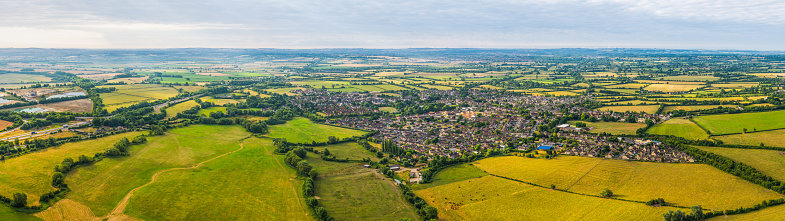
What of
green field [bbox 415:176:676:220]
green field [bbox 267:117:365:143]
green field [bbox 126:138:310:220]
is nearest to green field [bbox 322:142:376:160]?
green field [bbox 267:117:365:143]

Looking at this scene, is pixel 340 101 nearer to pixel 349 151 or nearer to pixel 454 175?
pixel 349 151

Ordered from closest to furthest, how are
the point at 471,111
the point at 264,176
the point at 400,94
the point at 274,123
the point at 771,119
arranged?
the point at 264,176 < the point at 771,119 < the point at 274,123 < the point at 471,111 < the point at 400,94

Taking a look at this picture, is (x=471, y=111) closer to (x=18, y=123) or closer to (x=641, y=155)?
(x=641, y=155)

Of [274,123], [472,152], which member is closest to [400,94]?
[274,123]

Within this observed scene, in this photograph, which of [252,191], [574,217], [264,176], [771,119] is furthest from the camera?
[771,119]

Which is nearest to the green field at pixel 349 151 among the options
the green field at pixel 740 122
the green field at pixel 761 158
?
the green field at pixel 761 158

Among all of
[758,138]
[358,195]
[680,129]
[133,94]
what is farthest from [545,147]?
[133,94]

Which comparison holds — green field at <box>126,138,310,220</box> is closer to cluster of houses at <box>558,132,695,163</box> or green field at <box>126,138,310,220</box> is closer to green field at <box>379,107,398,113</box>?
cluster of houses at <box>558,132,695,163</box>
